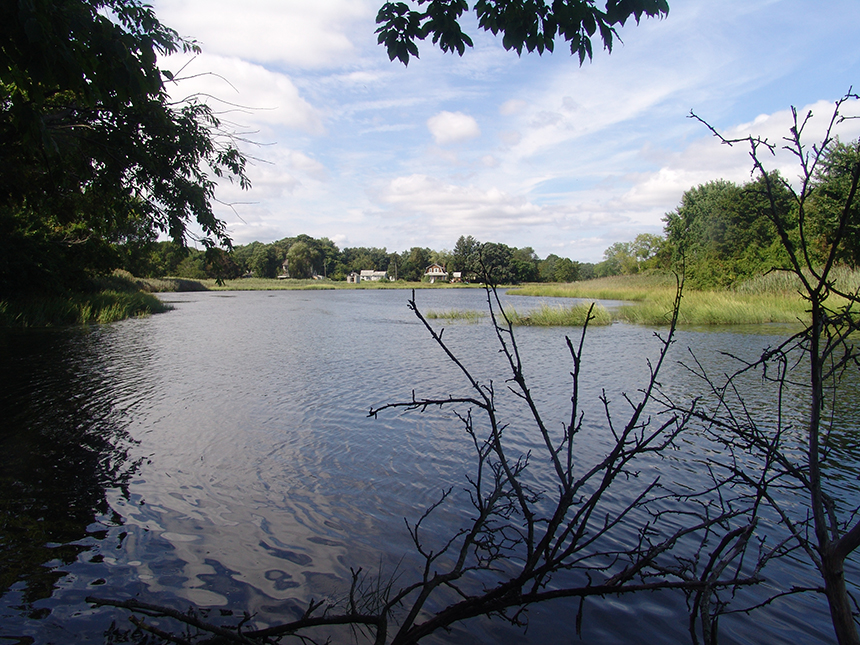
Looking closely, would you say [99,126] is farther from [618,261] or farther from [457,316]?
[618,261]

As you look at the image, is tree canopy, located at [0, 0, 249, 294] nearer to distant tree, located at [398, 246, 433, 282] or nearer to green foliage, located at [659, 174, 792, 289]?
green foliage, located at [659, 174, 792, 289]

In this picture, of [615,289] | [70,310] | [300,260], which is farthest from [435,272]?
[70,310]

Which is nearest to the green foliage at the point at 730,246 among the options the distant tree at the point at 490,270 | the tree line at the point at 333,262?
the distant tree at the point at 490,270

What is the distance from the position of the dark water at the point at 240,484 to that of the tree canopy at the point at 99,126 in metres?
3.14

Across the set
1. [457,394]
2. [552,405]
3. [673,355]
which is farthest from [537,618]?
[673,355]

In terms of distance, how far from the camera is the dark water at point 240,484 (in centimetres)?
360

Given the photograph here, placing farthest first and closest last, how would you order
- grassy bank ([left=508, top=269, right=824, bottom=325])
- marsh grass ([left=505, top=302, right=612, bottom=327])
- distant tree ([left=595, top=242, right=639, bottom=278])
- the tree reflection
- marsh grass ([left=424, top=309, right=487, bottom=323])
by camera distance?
distant tree ([left=595, top=242, right=639, bottom=278]), marsh grass ([left=424, top=309, right=487, bottom=323]), marsh grass ([left=505, top=302, right=612, bottom=327]), grassy bank ([left=508, top=269, right=824, bottom=325]), the tree reflection

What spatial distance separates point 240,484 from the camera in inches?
235

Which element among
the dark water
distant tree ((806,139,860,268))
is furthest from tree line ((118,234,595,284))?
distant tree ((806,139,860,268))

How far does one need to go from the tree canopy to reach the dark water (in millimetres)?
3145

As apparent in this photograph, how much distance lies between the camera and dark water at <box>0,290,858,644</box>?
3.60m

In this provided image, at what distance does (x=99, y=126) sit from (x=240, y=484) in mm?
A: 5806

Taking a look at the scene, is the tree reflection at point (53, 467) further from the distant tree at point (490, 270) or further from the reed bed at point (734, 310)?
the reed bed at point (734, 310)

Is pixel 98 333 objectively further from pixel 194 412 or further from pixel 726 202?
pixel 726 202
